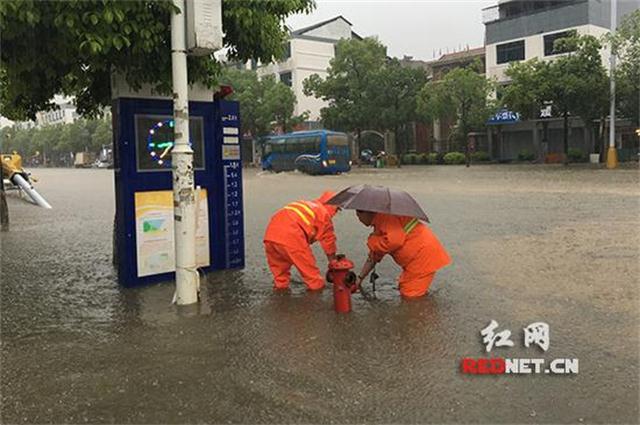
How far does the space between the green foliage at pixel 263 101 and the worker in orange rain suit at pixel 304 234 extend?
44.7 metres

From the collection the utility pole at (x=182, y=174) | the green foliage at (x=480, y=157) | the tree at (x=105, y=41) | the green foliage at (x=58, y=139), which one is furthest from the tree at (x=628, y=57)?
the green foliage at (x=58, y=139)

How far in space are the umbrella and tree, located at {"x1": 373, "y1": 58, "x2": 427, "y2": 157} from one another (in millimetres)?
38891

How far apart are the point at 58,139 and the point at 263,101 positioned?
156 feet

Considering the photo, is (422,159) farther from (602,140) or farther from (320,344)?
(320,344)

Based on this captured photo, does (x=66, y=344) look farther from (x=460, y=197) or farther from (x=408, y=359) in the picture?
(x=460, y=197)

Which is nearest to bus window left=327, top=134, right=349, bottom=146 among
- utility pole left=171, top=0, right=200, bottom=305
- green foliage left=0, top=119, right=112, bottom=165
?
utility pole left=171, top=0, right=200, bottom=305

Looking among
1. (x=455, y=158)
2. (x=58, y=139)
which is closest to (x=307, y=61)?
(x=455, y=158)

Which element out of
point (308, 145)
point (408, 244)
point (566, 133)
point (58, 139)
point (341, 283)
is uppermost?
point (58, 139)

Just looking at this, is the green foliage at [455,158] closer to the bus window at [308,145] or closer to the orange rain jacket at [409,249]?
the bus window at [308,145]

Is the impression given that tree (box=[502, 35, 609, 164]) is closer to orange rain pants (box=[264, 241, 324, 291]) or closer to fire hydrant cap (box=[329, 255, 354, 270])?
orange rain pants (box=[264, 241, 324, 291])

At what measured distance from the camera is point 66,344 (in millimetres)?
4930

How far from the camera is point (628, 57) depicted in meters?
31.7

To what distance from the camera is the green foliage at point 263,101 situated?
50625 mm

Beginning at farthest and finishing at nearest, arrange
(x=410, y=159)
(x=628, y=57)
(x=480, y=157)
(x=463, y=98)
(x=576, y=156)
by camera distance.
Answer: (x=410, y=159), (x=480, y=157), (x=463, y=98), (x=576, y=156), (x=628, y=57)
